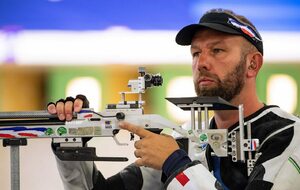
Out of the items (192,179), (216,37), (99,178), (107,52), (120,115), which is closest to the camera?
(192,179)

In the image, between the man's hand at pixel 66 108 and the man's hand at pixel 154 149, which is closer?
the man's hand at pixel 154 149

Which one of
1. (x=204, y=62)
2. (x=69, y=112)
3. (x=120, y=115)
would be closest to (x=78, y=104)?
(x=69, y=112)

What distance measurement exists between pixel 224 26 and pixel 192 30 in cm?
13

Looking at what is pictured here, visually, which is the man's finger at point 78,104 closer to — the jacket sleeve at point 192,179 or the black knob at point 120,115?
the black knob at point 120,115

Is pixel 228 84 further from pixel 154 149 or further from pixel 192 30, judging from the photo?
pixel 154 149

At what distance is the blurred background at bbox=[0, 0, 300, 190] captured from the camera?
7.69 feet

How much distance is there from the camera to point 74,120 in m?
1.50

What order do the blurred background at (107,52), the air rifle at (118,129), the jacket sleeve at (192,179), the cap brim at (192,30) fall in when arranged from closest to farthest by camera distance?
the jacket sleeve at (192,179)
the air rifle at (118,129)
the cap brim at (192,30)
the blurred background at (107,52)

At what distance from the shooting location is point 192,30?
1.62m

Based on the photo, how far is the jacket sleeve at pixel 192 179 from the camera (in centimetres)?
130

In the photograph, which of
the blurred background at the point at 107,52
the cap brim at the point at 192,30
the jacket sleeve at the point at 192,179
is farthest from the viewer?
the blurred background at the point at 107,52

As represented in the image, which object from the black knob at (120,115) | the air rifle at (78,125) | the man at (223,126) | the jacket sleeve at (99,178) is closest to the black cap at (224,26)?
the man at (223,126)

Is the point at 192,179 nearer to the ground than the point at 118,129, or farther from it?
nearer to the ground

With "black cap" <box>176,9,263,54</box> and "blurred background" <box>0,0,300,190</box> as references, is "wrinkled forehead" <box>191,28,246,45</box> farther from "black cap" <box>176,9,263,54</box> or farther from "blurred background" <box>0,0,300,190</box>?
Answer: "blurred background" <box>0,0,300,190</box>
